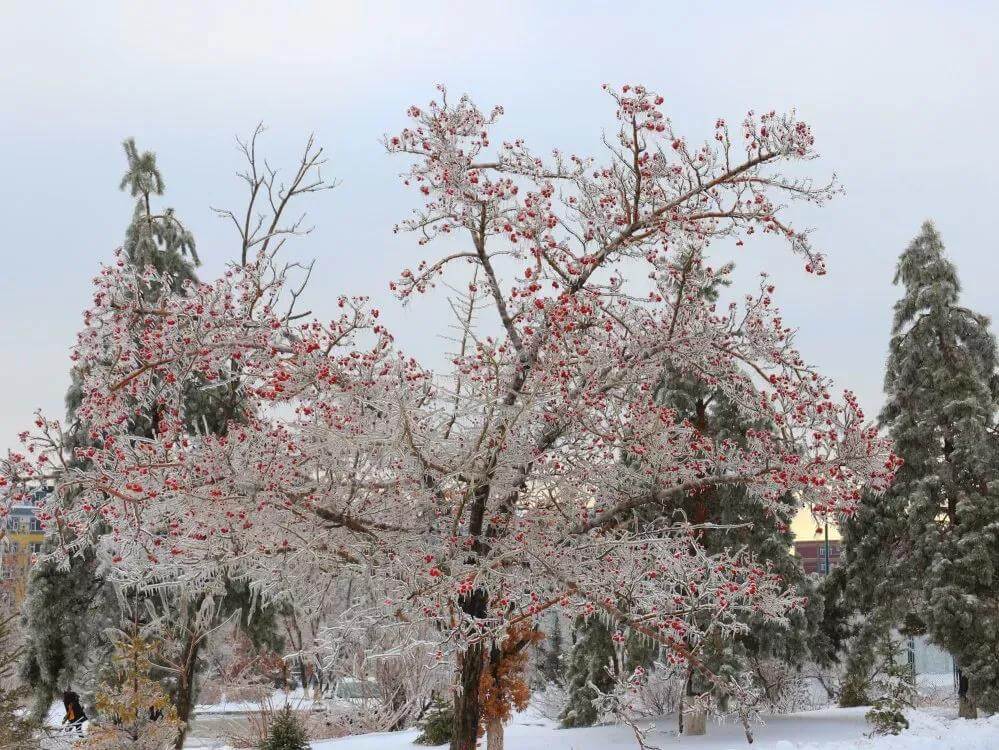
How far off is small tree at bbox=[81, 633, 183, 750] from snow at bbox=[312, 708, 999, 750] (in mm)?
6304

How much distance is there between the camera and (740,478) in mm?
8055

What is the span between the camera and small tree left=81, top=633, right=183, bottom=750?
11.1 meters

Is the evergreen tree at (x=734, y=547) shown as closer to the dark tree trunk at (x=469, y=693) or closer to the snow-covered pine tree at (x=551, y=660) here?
the snow-covered pine tree at (x=551, y=660)

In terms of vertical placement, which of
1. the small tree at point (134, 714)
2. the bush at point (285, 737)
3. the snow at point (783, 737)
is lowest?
the snow at point (783, 737)

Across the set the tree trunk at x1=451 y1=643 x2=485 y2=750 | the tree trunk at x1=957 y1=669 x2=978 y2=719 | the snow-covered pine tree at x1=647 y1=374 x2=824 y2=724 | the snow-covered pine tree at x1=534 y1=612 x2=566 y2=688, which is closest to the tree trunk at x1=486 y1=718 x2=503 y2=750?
the tree trunk at x1=451 y1=643 x2=485 y2=750

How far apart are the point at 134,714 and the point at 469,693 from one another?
188 inches

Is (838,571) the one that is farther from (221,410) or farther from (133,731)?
(133,731)

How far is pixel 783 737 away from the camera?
17141mm

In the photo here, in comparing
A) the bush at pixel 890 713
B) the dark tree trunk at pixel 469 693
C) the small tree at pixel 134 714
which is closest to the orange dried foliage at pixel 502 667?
the dark tree trunk at pixel 469 693

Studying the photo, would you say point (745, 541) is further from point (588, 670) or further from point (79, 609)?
point (79, 609)

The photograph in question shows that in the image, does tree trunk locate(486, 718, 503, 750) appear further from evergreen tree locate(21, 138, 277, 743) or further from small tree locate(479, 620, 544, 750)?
evergreen tree locate(21, 138, 277, 743)

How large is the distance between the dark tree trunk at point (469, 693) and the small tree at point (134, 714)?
13.3 feet

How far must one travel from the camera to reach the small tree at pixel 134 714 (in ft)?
36.4

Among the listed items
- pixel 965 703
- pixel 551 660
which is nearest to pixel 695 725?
pixel 965 703
